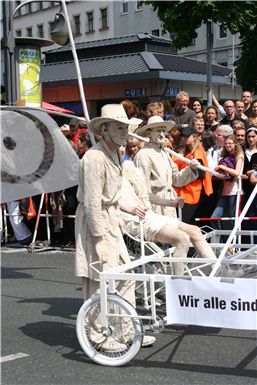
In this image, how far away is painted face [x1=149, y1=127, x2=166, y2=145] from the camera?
7.35m

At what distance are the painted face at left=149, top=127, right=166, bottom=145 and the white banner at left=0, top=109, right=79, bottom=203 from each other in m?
0.84

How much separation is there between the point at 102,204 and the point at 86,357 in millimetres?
1251

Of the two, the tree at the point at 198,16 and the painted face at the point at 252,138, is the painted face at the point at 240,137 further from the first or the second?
the tree at the point at 198,16

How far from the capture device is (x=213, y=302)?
500cm

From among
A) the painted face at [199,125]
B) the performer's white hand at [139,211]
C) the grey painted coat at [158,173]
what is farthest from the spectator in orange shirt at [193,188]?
the performer's white hand at [139,211]

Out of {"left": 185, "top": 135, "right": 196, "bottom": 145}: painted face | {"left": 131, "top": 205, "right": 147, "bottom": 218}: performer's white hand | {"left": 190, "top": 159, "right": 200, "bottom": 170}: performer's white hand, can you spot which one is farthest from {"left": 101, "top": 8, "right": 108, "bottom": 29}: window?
{"left": 131, "top": 205, "right": 147, "bottom": 218}: performer's white hand

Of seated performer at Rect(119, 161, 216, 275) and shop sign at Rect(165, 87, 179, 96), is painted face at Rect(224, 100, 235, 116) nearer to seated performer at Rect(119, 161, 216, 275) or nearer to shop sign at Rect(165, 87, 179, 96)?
seated performer at Rect(119, 161, 216, 275)

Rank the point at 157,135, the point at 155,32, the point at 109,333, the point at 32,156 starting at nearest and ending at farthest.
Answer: the point at 109,333
the point at 32,156
the point at 157,135
the point at 155,32

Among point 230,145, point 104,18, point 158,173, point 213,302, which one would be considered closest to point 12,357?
point 213,302

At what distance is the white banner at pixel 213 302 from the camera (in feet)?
16.1

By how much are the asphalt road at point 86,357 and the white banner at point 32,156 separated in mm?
1290

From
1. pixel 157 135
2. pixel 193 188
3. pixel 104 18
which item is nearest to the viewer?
pixel 157 135

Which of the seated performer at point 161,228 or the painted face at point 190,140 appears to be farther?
the painted face at point 190,140

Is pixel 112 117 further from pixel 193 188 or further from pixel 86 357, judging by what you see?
pixel 193 188
